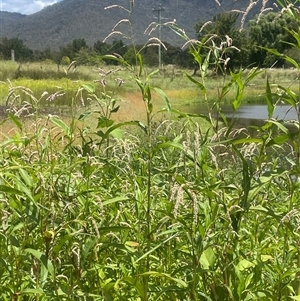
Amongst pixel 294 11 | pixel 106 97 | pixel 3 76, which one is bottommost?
pixel 3 76

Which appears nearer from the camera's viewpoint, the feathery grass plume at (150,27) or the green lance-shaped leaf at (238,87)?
the green lance-shaped leaf at (238,87)

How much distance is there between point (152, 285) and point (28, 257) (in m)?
0.41

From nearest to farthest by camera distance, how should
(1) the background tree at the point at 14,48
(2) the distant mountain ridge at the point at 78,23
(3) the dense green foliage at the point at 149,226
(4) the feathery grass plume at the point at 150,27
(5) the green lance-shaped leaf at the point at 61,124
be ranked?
(3) the dense green foliage at the point at 149,226 < (5) the green lance-shaped leaf at the point at 61,124 < (4) the feathery grass plume at the point at 150,27 < (1) the background tree at the point at 14,48 < (2) the distant mountain ridge at the point at 78,23

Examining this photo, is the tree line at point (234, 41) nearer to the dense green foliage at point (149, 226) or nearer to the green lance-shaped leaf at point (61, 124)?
the dense green foliage at point (149, 226)

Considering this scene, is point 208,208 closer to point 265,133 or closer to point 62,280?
point 265,133

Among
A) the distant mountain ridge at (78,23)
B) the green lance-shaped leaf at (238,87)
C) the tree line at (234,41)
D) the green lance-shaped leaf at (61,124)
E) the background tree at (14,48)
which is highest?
the distant mountain ridge at (78,23)

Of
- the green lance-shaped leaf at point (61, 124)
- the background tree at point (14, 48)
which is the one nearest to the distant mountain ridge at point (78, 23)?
the background tree at point (14, 48)

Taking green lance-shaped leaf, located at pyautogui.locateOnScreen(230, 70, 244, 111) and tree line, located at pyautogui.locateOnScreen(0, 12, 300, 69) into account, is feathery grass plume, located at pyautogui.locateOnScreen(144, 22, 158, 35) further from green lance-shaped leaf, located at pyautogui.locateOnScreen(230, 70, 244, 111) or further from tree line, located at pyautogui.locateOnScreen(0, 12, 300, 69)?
green lance-shaped leaf, located at pyautogui.locateOnScreen(230, 70, 244, 111)

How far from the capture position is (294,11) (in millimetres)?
1451

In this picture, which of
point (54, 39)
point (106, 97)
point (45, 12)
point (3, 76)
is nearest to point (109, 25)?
point (54, 39)

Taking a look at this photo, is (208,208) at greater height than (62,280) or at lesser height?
greater

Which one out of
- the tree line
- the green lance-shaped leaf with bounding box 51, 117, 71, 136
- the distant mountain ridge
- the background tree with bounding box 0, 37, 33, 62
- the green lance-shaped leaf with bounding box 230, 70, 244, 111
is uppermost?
the distant mountain ridge

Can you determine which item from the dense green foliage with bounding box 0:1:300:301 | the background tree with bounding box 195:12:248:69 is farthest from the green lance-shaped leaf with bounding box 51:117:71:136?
the background tree with bounding box 195:12:248:69

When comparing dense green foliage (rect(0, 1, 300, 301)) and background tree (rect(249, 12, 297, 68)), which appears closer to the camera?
dense green foliage (rect(0, 1, 300, 301))
